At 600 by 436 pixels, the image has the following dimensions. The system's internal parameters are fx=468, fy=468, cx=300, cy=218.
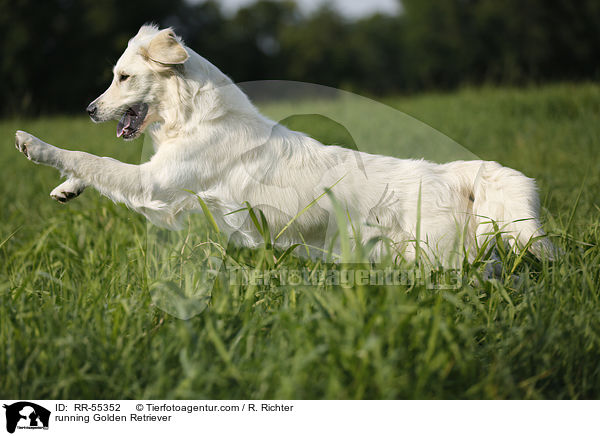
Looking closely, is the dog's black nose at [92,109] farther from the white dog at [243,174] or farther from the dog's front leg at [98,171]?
the dog's front leg at [98,171]

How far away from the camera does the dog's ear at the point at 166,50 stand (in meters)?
2.79

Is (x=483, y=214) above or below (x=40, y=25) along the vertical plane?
below

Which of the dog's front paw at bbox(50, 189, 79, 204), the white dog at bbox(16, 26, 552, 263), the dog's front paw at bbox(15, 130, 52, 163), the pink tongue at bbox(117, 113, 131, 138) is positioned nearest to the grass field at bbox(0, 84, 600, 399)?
the white dog at bbox(16, 26, 552, 263)

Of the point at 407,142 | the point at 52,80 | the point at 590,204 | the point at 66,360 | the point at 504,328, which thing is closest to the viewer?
the point at 66,360

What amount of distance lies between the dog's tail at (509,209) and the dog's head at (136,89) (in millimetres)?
1984

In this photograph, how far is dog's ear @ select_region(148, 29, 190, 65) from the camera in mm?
2789

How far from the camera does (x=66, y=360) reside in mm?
1800

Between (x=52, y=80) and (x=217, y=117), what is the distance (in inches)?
886

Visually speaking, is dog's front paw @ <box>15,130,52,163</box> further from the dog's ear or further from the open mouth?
the dog's ear

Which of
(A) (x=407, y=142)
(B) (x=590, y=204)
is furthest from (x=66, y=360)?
(A) (x=407, y=142)
